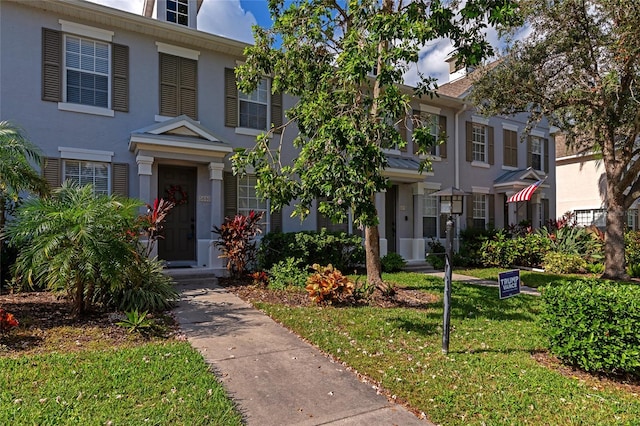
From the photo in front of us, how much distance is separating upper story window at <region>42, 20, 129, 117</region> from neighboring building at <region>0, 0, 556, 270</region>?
20 mm

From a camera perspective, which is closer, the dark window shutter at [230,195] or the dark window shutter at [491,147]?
the dark window shutter at [230,195]

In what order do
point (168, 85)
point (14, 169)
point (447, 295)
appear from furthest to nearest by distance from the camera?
1. point (168, 85)
2. point (14, 169)
3. point (447, 295)

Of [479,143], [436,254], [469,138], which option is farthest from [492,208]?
[436,254]

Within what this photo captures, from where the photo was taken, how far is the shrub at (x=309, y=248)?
9.19 metres

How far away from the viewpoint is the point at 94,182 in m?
8.57

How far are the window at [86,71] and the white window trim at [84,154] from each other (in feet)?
3.48

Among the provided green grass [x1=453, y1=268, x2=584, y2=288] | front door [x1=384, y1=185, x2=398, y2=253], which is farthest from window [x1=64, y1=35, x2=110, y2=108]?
green grass [x1=453, y1=268, x2=584, y2=288]

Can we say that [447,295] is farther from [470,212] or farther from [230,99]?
[470,212]

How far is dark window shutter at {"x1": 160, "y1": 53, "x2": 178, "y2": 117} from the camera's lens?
30.3 ft

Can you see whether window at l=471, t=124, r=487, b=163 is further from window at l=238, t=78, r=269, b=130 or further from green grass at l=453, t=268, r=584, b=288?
window at l=238, t=78, r=269, b=130

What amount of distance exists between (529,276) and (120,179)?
422 inches

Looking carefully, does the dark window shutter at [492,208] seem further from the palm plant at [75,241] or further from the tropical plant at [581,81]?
the palm plant at [75,241]

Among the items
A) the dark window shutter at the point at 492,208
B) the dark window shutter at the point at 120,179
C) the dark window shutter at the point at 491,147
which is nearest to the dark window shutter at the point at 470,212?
the dark window shutter at the point at 492,208

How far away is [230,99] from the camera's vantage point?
10102mm
